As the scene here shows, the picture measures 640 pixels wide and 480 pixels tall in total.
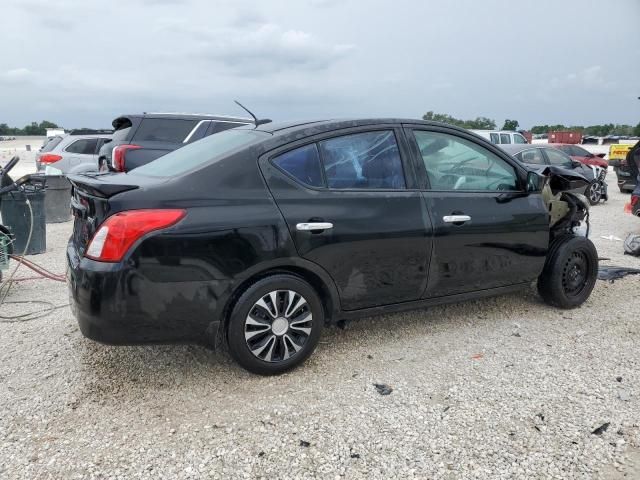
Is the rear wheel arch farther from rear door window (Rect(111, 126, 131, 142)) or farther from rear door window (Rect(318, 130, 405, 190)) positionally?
rear door window (Rect(111, 126, 131, 142))

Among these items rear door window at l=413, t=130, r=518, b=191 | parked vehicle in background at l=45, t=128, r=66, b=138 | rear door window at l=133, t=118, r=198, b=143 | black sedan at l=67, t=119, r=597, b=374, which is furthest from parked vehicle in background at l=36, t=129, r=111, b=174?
rear door window at l=413, t=130, r=518, b=191

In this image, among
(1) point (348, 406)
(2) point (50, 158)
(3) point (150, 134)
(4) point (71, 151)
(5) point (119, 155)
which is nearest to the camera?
(1) point (348, 406)

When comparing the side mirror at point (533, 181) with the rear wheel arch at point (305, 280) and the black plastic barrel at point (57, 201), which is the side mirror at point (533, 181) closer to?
the rear wheel arch at point (305, 280)

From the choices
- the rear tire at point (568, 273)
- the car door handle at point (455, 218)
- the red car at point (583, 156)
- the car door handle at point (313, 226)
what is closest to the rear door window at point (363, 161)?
the car door handle at point (313, 226)

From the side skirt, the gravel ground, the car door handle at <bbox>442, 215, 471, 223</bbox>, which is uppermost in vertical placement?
the car door handle at <bbox>442, 215, 471, 223</bbox>

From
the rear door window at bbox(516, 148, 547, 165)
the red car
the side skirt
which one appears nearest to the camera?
the side skirt

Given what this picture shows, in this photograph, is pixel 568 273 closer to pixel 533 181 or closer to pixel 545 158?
pixel 533 181

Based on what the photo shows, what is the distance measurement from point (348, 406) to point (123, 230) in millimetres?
1640

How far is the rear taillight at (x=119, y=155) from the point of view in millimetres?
8125

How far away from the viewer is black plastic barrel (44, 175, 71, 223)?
975 cm

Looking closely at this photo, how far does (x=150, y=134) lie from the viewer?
8.80 meters

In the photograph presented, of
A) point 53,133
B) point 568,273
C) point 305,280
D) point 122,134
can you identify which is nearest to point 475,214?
point 568,273

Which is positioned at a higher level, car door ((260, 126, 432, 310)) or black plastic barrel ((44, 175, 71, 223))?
car door ((260, 126, 432, 310))

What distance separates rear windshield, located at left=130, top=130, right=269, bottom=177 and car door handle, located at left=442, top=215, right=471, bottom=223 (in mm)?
1430
